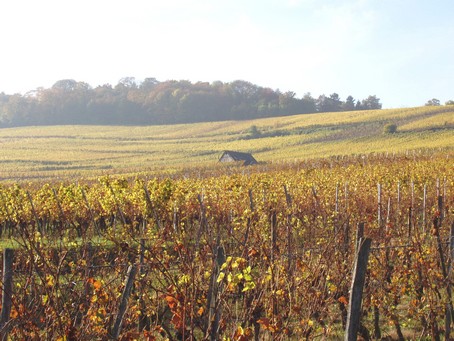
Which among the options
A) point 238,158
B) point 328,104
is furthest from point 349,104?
point 238,158

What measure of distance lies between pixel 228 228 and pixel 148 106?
310ft

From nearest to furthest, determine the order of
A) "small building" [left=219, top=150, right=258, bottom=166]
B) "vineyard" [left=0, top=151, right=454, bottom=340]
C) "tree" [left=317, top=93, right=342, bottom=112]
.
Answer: "vineyard" [left=0, top=151, right=454, bottom=340] < "small building" [left=219, top=150, right=258, bottom=166] < "tree" [left=317, top=93, right=342, bottom=112]

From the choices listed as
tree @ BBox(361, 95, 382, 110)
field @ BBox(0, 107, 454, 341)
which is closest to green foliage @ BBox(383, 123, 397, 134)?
field @ BBox(0, 107, 454, 341)

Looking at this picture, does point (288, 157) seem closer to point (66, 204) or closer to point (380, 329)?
point (66, 204)

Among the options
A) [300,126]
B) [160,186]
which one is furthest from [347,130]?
[160,186]

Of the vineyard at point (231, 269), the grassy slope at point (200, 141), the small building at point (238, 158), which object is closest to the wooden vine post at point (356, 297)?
the vineyard at point (231, 269)

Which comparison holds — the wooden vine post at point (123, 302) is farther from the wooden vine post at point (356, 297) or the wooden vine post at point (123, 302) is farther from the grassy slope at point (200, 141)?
the grassy slope at point (200, 141)

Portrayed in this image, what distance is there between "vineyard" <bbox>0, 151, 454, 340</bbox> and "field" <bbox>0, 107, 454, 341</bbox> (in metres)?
0.05

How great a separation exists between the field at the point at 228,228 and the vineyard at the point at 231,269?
0.05 meters

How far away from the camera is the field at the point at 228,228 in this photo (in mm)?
5660

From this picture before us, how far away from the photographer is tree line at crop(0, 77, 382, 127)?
100375mm

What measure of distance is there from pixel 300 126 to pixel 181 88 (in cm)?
3546

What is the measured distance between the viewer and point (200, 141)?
75375 millimetres

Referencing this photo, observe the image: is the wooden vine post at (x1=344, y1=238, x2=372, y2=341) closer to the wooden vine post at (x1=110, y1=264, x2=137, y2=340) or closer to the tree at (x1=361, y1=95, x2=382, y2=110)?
the wooden vine post at (x1=110, y1=264, x2=137, y2=340)
